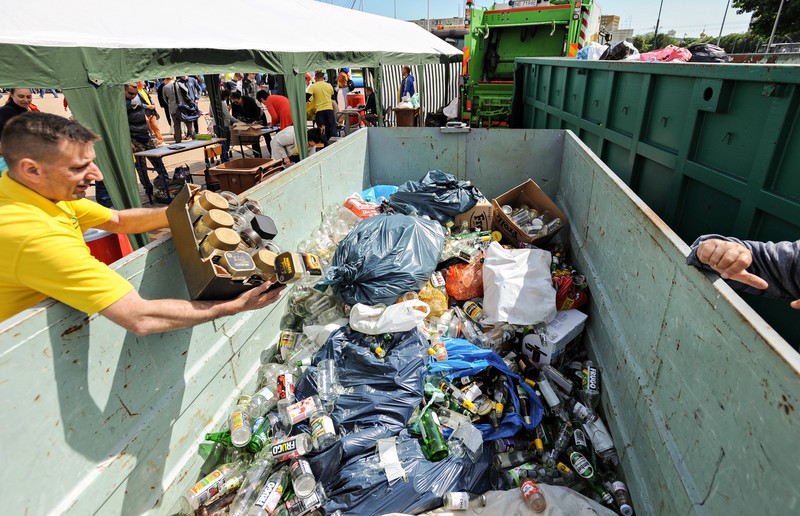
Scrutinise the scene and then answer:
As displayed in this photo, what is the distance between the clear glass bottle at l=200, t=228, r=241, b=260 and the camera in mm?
1843

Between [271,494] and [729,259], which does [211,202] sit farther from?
[729,259]

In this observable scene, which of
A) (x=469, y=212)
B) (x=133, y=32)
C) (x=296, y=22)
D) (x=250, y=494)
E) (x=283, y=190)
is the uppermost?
(x=296, y=22)

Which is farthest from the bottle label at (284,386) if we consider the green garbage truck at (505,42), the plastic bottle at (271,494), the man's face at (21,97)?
the green garbage truck at (505,42)

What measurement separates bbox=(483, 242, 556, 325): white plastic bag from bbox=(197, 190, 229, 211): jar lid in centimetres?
193

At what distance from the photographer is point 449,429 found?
7.82 ft

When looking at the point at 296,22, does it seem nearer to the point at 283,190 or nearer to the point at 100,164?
the point at 100,164

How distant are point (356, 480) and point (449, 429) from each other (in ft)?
2.00

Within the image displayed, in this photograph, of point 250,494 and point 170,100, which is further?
point 170,100

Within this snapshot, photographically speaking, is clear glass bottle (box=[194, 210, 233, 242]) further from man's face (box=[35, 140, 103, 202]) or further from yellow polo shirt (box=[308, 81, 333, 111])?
yellow polo shirt (box=[308, 81, 333, 111])

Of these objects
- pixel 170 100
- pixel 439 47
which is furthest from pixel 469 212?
pixel 439 47

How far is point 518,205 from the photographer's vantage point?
4641 millimetres

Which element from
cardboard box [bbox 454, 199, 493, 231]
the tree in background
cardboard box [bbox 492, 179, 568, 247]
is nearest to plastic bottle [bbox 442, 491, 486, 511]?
cardboard box [bbox 492, 179, 568, 247]

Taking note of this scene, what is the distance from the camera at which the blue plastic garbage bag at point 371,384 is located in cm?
226

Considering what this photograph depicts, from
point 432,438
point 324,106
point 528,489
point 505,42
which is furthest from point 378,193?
point 505,42
